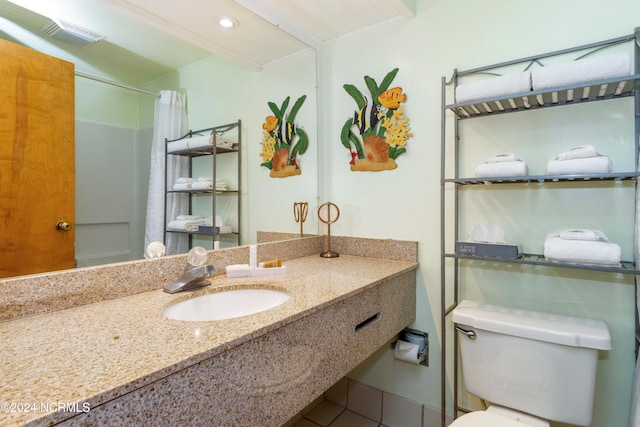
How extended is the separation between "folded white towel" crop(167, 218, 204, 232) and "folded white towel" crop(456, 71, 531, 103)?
1185mm

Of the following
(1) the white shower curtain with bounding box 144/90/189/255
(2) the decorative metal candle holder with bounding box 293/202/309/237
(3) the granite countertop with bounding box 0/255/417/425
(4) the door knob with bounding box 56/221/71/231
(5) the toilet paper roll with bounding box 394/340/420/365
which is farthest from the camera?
(2) the decorative metal candle holder with bounding box 293/202/309/237

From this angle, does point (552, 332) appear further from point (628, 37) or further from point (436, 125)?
point (628, 37)

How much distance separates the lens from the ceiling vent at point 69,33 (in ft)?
3.17

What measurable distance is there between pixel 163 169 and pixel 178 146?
12cm

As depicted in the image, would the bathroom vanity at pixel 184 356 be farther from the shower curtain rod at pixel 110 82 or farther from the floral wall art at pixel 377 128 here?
the floral wall art at pixel 377 128

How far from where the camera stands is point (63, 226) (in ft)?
3.28

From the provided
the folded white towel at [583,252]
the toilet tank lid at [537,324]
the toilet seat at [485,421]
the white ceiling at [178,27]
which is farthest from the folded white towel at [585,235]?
the white ceiling at [178,27]

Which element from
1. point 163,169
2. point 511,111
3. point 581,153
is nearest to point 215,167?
point 163,169

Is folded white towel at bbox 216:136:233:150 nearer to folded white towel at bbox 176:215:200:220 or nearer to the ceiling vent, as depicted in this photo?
folded white towel at bbox 176:215:200:220

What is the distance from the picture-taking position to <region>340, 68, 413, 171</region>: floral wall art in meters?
1.71

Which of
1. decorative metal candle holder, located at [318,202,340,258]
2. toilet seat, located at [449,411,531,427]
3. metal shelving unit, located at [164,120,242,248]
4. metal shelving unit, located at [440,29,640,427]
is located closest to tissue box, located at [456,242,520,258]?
metal shelving unit, located at [440,29,640,427]

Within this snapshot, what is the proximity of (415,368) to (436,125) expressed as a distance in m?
1.23

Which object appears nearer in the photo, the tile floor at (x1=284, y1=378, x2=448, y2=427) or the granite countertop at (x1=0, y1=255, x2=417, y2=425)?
the granite countertop at (x1=0, y1=255, x2=417, y2=425)

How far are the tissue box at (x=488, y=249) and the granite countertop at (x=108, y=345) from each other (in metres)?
0.51
